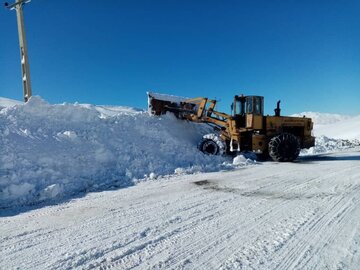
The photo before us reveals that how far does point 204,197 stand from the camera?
22.3 ft

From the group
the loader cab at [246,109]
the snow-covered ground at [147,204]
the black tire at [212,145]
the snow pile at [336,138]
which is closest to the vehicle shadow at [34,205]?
the snow-covered ground at [147,204]

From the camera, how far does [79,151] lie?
33.9ft

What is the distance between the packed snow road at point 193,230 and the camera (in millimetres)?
3789

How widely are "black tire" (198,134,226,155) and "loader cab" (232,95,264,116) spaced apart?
5.23 feet

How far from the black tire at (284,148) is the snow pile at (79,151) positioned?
7.86ft

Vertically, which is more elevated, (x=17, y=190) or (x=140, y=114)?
(x=140, y=114)

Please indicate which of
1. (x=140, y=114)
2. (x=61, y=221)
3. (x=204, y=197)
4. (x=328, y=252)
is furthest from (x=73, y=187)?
(x=140, y=114)

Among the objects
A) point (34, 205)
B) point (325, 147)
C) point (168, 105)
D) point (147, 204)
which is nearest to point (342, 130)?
point (325, 147)

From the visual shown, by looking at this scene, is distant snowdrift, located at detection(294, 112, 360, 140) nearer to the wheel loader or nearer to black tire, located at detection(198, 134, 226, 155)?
the wheel loader

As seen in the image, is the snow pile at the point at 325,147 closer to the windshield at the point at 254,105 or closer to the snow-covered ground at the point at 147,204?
the windshield at the point at 254,105

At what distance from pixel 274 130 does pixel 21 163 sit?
10.2 meters

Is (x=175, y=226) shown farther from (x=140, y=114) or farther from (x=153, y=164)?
(x=140, y=114)

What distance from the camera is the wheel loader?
13617 millimetres

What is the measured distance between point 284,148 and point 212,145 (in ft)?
9.72
